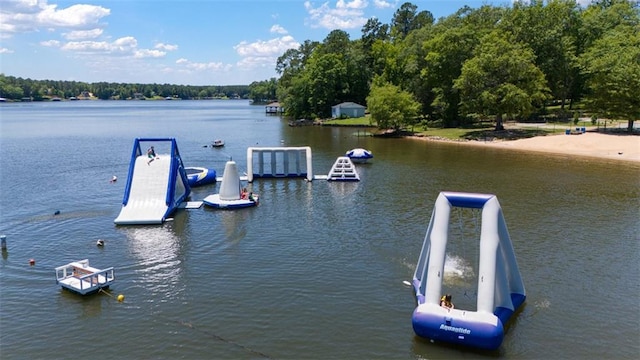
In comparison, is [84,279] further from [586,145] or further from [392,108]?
[392,108]

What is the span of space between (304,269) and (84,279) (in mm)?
10211

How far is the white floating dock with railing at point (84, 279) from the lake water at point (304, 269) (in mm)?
486

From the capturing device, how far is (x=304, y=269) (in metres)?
25.8

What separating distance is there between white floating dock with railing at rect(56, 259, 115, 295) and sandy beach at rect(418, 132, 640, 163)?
59692 mm

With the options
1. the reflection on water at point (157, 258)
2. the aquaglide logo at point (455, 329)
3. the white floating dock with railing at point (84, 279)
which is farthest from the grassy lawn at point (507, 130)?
the white floating dock with railing at point (84, 279)

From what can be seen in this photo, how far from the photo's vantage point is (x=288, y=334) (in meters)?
19.4

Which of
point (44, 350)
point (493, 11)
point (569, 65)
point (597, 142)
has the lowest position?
point (44, 350)

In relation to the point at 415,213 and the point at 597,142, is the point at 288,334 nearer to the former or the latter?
the point at 415,213

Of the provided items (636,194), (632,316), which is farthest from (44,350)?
(636,194)

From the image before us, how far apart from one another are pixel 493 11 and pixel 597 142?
163 feet

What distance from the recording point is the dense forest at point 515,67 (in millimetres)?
73438

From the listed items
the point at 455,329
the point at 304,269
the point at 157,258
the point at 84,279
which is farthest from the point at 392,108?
the point at 455,329

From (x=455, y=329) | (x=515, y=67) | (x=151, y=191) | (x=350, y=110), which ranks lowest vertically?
(x=455, y=329)

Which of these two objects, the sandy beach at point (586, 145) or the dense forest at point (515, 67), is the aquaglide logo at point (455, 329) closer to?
the sandy beach at point (586, 145)
